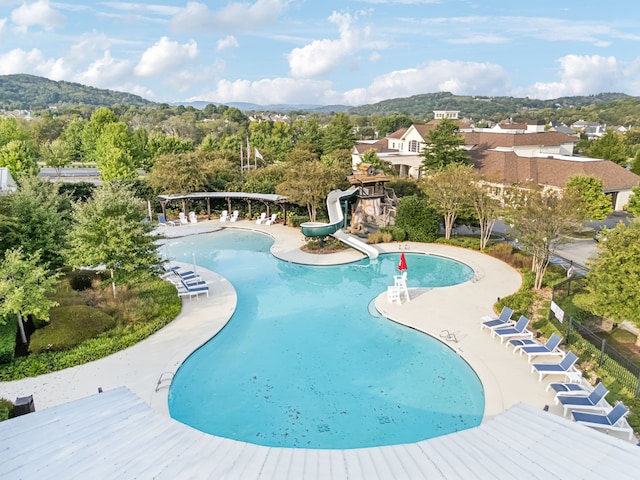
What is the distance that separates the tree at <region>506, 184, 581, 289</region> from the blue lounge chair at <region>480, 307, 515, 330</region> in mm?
4743

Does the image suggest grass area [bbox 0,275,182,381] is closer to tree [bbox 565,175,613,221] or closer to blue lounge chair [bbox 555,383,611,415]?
blue lounge chair [bbox 555,383,611,415]

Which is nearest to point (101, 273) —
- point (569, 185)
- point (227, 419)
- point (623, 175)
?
point (227, 419)

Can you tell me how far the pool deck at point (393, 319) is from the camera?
10664mm

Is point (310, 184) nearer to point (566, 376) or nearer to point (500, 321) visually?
point (500, 321)

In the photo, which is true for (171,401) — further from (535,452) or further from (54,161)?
(54,161)

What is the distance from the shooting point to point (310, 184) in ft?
85.6

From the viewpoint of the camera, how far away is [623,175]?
1309 inches

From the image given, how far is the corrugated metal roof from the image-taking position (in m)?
5.17

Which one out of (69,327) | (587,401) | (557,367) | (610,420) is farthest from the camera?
(69,327)

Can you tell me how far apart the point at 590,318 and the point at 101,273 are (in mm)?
19417

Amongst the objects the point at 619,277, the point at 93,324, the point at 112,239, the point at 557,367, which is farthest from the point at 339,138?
the point at 557,367

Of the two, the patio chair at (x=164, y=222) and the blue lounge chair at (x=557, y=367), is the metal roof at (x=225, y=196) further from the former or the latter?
the blue lounge chair at (x=557, y=367)

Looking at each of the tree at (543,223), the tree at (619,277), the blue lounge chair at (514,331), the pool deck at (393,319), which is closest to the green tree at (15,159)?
the pool deck at (393,319)

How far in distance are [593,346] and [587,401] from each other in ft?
11.5
